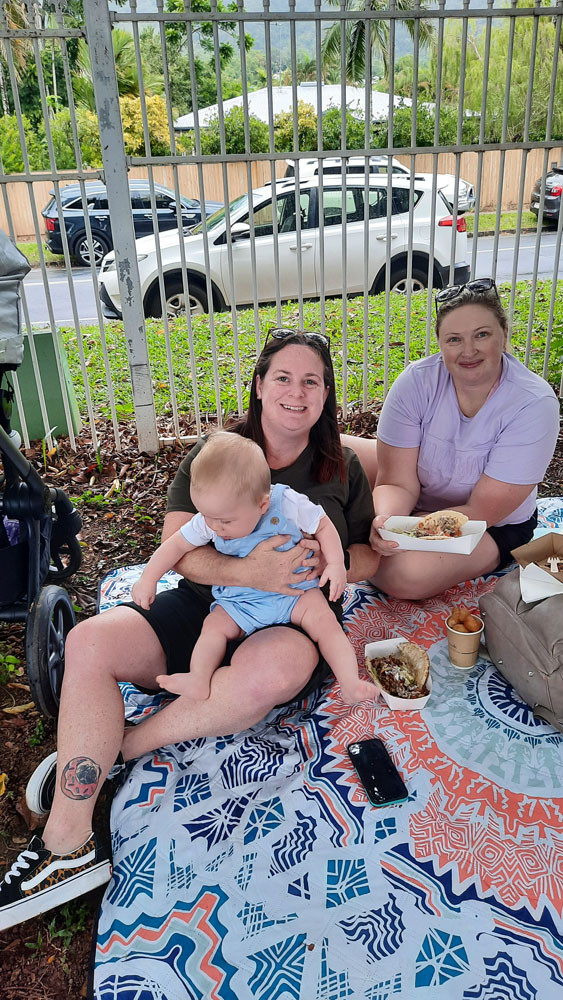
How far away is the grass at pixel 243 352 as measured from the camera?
19.3 feet

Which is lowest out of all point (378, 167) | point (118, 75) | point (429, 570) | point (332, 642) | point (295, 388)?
point (429, 570)

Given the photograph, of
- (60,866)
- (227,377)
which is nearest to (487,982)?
(60,866)

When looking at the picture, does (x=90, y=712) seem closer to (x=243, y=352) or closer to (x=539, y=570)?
(x=539, y=570)

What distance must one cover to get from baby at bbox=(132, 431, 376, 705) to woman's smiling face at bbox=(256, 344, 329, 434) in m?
0.21

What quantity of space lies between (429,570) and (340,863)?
120 cm

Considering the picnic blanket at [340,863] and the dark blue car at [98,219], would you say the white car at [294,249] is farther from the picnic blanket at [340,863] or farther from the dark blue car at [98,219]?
the picnic blanket at [340,863]

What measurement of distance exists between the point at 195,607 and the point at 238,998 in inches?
43.3

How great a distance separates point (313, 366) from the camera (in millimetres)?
2299

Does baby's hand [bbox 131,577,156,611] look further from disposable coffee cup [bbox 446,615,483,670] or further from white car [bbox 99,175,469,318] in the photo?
white car [bbox 99,175,469,318]

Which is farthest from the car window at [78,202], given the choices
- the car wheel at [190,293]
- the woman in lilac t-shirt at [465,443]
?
the woman in lilac t-shirt at [465,443]

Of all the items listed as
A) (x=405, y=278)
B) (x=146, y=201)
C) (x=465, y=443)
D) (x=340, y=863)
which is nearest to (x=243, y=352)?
(x=405, y=278)

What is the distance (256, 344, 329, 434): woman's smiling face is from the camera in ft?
7.49

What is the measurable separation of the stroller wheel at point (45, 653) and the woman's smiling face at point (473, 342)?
1.71 m

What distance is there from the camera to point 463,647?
8.45 ft
